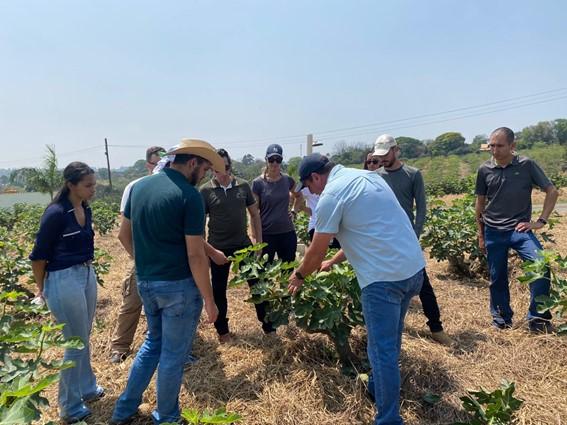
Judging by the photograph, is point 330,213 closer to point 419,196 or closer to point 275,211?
point 419,196

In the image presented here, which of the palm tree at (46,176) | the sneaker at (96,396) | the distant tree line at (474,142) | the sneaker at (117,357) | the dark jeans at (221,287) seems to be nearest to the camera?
the sneaker at (96,396)

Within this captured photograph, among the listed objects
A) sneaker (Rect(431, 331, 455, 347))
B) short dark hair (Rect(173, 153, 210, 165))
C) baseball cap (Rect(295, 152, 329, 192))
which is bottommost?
sneaker (Rect(431, 331, 455, 347))

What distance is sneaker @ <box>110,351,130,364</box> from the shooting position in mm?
3562

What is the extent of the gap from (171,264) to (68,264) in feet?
2.59

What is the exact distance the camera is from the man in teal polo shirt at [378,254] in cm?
232

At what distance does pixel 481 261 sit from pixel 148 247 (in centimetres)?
473

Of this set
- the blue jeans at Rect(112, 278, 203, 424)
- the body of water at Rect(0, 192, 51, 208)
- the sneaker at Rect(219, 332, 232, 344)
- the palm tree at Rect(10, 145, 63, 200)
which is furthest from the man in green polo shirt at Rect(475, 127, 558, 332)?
the body of water at Rect(0, 192, 51, 208)

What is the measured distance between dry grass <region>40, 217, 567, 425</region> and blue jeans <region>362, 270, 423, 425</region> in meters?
0.40

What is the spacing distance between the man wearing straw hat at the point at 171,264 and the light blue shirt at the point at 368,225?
2.50 ft

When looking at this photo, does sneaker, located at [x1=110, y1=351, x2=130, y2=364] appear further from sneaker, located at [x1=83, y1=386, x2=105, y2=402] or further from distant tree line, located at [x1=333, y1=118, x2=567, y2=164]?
distant tree line, located at [x1=333, y1=118, x2=567, y2=164]

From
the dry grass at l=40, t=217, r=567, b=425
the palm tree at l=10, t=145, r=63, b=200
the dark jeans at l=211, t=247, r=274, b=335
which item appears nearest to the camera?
the dry grass at l=40, t=217, r=567, b=425

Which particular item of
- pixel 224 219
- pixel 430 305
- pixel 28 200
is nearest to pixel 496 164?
pixel 430 305

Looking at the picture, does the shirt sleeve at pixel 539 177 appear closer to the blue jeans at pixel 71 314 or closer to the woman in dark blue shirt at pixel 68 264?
the woman in dark blue shirt at pixel 68 264

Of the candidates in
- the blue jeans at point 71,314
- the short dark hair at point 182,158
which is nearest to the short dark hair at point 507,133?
the short dark hair at point 182,158
